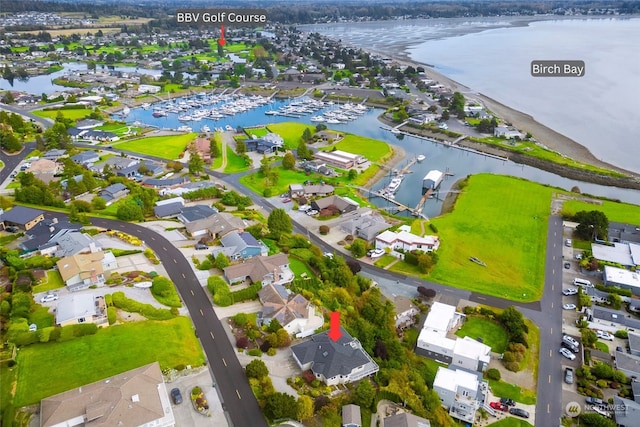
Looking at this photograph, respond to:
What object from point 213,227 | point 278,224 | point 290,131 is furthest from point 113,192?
point 290,131

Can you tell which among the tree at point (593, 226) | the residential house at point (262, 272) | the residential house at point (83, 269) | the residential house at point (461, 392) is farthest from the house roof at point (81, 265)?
the tree at point (593, 226)

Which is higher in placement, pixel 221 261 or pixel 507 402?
pixel 221 261

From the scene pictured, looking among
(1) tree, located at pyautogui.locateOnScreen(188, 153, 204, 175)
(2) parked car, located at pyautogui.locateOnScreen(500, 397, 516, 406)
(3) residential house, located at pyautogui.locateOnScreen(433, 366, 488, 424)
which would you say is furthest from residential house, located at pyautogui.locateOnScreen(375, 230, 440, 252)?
(1) tree, located at pyautogui.locateOnScreen(188, 153, 204, 175)

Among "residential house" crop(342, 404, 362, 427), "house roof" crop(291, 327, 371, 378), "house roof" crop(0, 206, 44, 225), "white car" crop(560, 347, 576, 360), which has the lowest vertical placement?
"white car" crop(560, 347, 576, 360)

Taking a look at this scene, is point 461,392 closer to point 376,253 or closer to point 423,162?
point 376,253

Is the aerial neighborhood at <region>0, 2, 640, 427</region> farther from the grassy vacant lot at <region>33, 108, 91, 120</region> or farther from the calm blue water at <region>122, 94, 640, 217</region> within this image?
the grassy vacant lot at <region>33, 108, 91, 120</region>

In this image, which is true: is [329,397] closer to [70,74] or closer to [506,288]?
[506,288]
